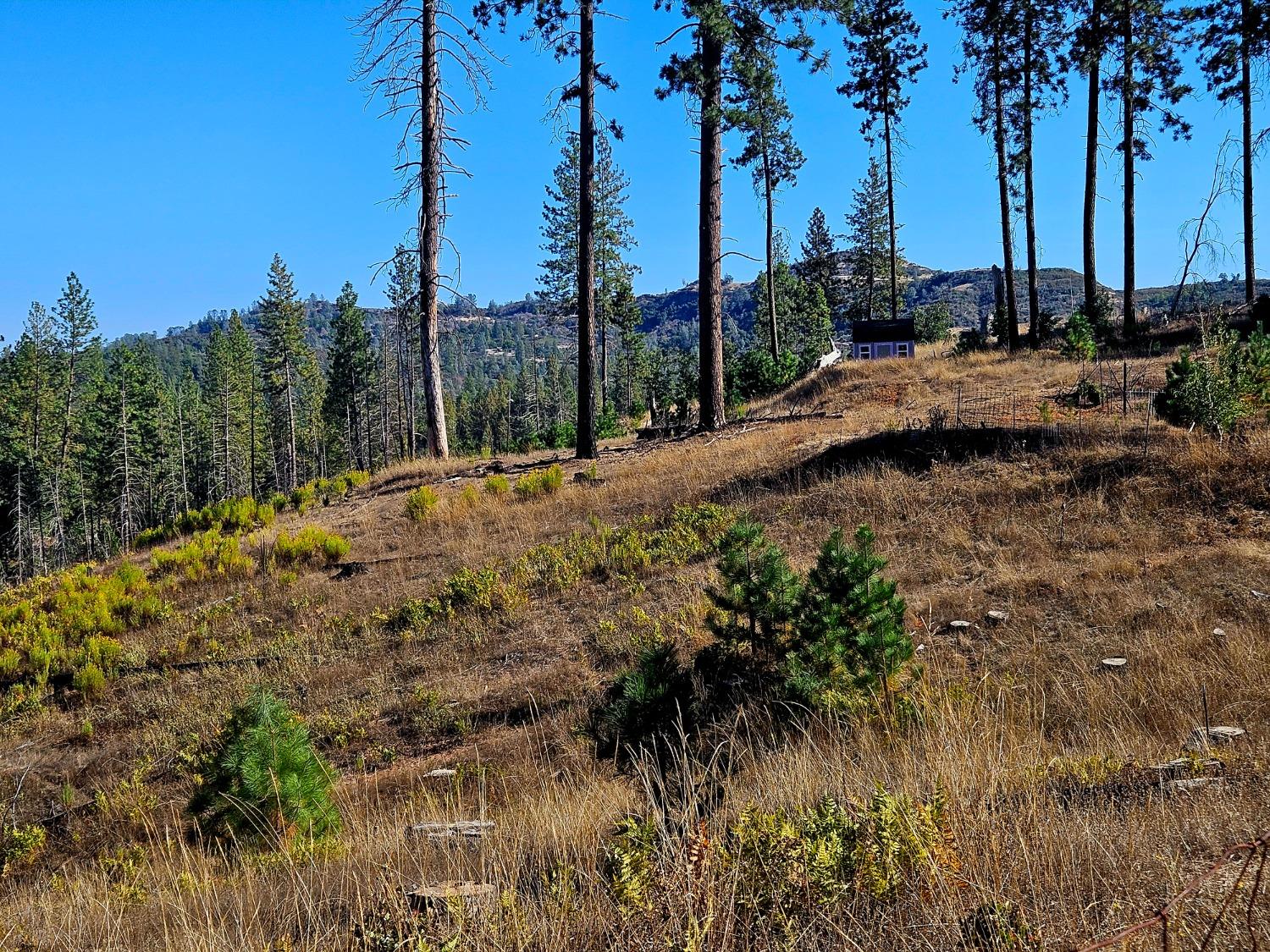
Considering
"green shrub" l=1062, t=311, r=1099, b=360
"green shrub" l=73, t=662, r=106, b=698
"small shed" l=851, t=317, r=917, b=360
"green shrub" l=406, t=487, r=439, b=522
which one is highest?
"small shed" l=851, t=317, r=917, b=360

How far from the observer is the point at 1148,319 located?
21672 millimetres

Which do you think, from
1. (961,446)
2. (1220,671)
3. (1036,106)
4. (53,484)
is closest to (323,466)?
(53,484)

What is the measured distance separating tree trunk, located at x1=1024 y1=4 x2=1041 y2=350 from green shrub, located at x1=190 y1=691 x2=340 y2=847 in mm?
20646

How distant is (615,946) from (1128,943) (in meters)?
1.23

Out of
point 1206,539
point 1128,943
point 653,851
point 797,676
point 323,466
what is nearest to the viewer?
point 1128,943

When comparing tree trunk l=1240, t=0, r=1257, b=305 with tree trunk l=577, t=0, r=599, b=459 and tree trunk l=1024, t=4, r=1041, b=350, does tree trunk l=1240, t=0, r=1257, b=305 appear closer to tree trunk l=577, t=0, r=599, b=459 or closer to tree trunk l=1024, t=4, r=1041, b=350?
tree trunk l=1024, t=4, r=1041, b=350

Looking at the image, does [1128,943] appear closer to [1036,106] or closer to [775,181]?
[1036,106]

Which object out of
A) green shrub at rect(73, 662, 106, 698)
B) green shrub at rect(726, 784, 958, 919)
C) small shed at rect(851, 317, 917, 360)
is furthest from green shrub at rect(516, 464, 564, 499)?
small shed at rect(851, 317, 917, 360)

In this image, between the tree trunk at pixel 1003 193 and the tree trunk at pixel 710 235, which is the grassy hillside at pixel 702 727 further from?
the tree trunk at pixel 1003 193

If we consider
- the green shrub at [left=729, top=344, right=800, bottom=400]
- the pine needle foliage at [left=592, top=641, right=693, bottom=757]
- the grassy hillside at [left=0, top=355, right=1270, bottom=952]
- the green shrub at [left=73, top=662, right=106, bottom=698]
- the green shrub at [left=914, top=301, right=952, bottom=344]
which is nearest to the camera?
the grassy hillside at [left=0, top=355, right=1270, bottom=952]

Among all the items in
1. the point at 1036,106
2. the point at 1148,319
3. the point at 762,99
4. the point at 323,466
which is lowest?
the point at 323,466

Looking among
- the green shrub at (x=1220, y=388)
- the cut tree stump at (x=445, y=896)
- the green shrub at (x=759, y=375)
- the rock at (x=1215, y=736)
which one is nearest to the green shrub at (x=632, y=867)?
the cut tree stump at (x=445, y=896)

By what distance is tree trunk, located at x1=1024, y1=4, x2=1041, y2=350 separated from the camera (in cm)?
2029

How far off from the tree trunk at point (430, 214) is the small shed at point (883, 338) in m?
18.1
